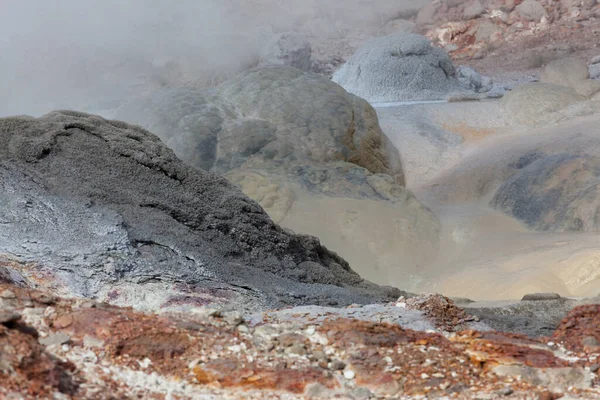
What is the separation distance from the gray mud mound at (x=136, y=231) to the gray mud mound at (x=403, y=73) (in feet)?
28.9

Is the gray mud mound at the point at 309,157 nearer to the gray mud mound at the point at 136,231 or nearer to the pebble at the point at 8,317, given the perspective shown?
the gray mud mound at the point at 136,231

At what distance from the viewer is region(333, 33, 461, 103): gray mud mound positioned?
14.0 meters

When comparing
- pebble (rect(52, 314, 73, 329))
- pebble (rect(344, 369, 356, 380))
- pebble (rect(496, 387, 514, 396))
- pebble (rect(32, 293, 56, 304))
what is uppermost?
pebble (rect(32, 293, 56, 304))

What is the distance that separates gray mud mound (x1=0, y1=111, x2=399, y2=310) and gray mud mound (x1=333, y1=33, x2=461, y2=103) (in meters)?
8.82

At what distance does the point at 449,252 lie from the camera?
870cm

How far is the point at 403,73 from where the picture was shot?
14.2 meters

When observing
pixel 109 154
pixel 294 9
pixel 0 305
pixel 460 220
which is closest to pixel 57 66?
pixel 294 9

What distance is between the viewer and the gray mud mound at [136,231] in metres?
3.96

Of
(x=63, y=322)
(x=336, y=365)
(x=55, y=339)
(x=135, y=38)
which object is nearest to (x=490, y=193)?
(x=336, y=365)

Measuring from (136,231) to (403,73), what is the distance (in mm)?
10414

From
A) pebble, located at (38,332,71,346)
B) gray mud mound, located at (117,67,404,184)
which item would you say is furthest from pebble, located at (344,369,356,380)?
gray mud mound, located at (117,67,404,184)

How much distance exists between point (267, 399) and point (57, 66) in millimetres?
17828

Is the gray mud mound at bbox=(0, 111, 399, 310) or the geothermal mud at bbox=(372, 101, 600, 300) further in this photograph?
the geothermal mud at bbox=(372, 101, 600, 300)

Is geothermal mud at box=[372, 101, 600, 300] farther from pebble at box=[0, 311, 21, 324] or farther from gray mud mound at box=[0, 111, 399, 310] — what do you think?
pebble at box=[0, 311, 21, 324]
